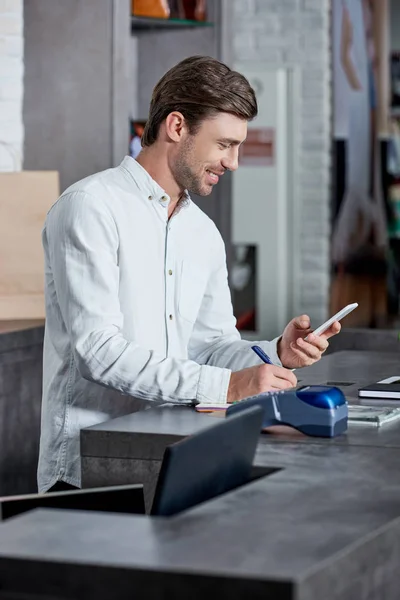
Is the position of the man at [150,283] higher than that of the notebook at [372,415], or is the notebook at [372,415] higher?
the man at [150,283]

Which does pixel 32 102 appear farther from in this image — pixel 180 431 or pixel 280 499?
pixel 280 499

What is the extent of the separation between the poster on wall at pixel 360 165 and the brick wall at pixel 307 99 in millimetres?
75

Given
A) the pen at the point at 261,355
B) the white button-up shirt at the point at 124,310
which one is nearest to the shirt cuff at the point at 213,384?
the white button-up shirt at the point at 124,310

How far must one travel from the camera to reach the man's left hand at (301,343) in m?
2.42

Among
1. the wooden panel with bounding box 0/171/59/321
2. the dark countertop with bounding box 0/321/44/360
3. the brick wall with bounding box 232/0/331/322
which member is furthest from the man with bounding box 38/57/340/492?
the brick wall with bounding box 232/0/331/322

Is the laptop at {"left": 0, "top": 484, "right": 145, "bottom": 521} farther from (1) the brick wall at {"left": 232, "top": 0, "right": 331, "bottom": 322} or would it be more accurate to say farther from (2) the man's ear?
(1) the brick wall at {"left": 232, "top": 0, "right": 331, "bottom": 322}

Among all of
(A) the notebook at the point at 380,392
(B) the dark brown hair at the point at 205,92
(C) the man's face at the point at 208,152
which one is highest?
(B) the dark brown hair at the point at 205,92

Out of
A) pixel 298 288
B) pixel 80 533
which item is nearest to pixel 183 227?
pixel 80 533

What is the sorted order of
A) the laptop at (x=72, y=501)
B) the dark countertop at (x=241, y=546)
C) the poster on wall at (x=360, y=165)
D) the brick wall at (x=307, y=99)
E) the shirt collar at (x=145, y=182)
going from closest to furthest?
the dark countertop at (x=241, y=546) → the laptop at (x=72, y=501) → the shirt collar at (x=145, y=182) → the brick wall at (x=307, y=99) → the poster on wall at (x=360, y=165)

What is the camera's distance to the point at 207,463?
1.56 meters

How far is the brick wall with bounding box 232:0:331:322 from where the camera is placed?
7.34 m

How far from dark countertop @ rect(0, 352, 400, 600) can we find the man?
0.55 metres

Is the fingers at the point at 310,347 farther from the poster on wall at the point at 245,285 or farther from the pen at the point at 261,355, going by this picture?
the poster on wall at the point at 245,285

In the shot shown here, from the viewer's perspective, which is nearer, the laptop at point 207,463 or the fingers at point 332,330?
the laptop at point 207,463
